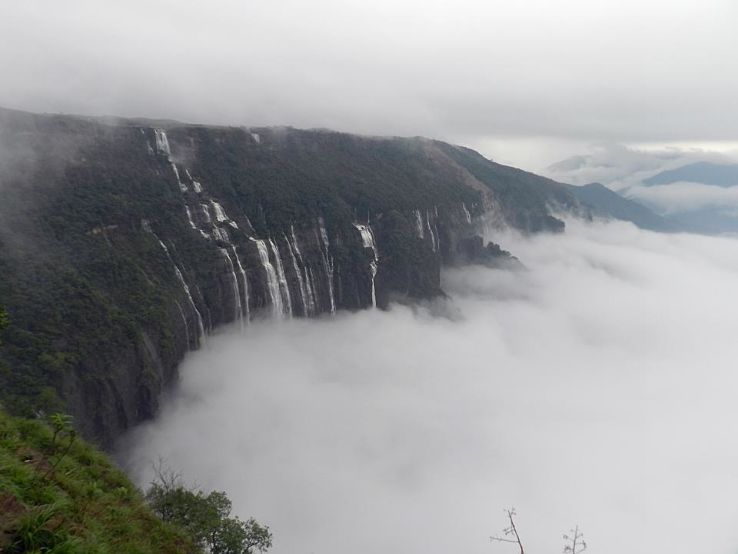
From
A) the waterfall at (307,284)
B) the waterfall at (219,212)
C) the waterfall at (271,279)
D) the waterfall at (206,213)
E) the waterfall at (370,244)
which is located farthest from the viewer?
the waterfall at (370,244)

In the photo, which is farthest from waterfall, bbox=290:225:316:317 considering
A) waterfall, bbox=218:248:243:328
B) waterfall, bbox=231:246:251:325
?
waterfall, bbox=218:248:243:328

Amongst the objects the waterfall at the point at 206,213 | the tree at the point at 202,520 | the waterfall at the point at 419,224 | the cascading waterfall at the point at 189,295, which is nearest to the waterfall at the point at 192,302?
the cascading waterfall at the point at 189,295

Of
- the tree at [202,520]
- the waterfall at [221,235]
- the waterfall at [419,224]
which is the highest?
the waterfall at [221,235]

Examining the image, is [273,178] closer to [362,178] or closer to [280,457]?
[362,178]

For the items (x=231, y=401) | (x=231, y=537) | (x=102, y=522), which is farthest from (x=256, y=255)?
(x=102, y=522)

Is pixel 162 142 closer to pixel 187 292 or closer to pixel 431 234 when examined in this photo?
pixel 187 292

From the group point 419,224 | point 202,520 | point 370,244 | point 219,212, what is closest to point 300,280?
point 219,212

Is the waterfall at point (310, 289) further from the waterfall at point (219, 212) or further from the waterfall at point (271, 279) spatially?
the waterfall at point (219, 212)

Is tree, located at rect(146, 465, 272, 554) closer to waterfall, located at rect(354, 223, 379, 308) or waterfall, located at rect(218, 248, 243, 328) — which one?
waterfall, located at rect(218, 248, 243, 328)
